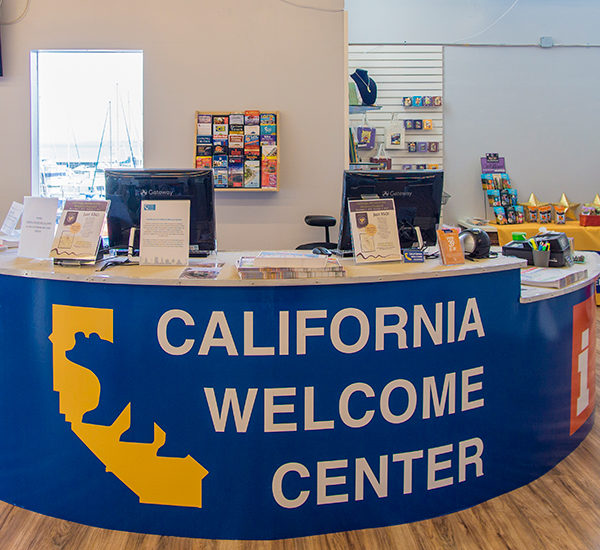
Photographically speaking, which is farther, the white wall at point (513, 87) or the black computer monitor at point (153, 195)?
the white wall at point (513, 87)

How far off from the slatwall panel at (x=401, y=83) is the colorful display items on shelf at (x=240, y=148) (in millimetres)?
1551

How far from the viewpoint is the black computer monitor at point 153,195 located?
243 centimetres

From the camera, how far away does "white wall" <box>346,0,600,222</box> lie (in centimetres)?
572

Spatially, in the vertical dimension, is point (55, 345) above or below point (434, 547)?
above

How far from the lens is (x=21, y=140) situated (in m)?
4.45

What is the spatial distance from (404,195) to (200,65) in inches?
100

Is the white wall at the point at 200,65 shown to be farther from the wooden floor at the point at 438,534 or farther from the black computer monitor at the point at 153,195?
the wooden floor at the point at 438,534

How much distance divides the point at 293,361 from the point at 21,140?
3.65 meters

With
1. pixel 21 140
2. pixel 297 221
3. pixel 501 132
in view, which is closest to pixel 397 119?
pixel 501 132

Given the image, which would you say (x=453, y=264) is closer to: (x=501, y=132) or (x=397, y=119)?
(x=397, y=119)

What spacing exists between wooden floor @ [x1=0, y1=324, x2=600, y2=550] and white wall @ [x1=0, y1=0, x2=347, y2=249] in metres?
2.97

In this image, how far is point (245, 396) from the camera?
1938mm

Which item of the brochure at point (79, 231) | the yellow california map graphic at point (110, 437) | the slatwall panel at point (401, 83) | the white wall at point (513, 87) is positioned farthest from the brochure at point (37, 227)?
the white wall at point (513, 87)

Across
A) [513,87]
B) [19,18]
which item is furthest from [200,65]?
[513,87]
